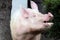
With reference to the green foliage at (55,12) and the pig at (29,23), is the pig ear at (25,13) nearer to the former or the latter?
the pig at (29,23)

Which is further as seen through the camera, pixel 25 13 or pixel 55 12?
pixel 55 12

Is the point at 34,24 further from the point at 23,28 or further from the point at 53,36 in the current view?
the point at 53,36

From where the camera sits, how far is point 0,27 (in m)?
3.99

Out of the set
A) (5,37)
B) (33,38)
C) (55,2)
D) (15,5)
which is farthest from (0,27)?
(55,2)

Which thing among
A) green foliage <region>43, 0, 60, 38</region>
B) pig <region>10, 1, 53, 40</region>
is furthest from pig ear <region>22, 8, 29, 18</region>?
green foliage <region>43, 0, 60, 38</region>

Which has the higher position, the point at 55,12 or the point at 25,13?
the point at 25,13

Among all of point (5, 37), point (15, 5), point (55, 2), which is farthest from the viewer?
point (55, 2)

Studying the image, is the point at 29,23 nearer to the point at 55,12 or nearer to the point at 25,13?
the point at 25,13

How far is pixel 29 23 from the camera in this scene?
9.68 feet

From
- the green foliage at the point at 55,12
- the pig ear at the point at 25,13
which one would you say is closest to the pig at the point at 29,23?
the pig ear at the point at 25,13

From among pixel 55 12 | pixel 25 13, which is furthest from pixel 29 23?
pixel 55 12

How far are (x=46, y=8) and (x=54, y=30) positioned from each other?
0.40 meters

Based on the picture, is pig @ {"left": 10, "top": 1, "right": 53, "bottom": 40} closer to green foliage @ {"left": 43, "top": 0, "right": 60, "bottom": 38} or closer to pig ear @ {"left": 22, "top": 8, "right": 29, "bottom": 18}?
pig ear @ {"left": 22, "top": 8, "right": 29, "bottom": 18}

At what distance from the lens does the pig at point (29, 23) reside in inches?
115
